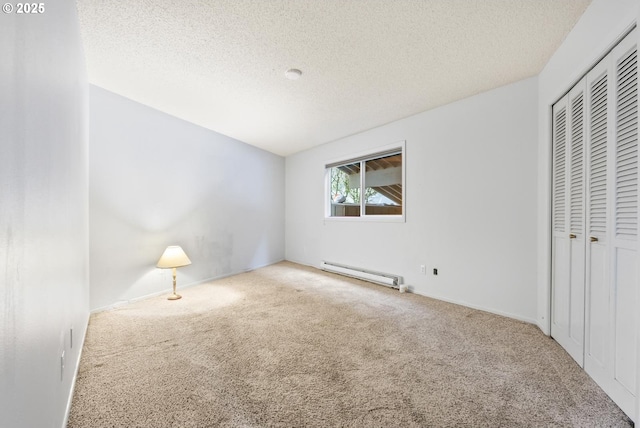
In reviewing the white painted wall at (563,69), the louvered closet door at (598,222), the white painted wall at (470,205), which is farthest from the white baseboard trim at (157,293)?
the louvered closet door at (598,222)

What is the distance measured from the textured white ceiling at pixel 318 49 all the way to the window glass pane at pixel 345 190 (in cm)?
133

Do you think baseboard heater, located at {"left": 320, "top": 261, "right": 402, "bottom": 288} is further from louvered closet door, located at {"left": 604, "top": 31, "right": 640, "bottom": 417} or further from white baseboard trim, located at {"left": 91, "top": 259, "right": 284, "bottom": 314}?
louvered closet door, located at {"left": 604, "top": 31, "right": 640, "bottom": 417}

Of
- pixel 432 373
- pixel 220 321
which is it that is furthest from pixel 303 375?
pixel 220 321

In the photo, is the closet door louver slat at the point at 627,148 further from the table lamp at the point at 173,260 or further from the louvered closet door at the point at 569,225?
the table lamp at the point at 173,260

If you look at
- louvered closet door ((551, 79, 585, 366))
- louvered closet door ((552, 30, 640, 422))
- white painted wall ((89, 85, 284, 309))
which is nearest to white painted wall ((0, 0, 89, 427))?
Answer: white painted wall ((89, 85, 284, 309))

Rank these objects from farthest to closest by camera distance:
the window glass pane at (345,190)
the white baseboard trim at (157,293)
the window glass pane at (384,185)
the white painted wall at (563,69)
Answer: the window glass pane at (345,190) → the window glass pane at (384,185) → the white baseboard trim at (157,293) → the white painted wall at (563,69)

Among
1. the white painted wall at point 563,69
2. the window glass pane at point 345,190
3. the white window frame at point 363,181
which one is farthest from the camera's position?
the window glass pane at point 345,190

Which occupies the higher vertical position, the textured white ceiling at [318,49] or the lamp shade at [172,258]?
the textured white ceiling at [318,49]

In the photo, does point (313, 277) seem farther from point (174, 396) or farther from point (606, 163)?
point (606, 163)

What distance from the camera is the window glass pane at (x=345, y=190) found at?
4.54 metres

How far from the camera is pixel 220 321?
2660 millimetres

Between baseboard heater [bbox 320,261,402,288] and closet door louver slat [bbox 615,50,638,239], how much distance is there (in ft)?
7.80

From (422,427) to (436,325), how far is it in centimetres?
132

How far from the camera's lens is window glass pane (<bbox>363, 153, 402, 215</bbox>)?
387 centimetres
